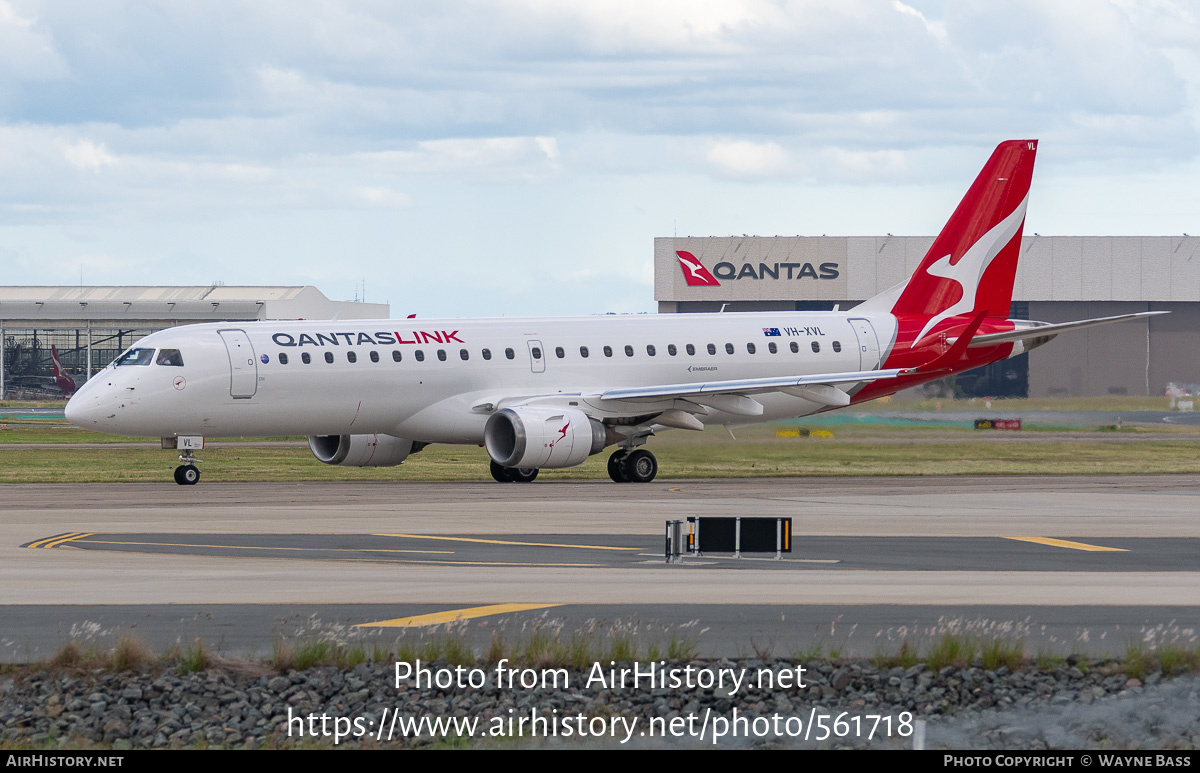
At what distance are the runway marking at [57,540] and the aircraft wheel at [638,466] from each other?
1723 cm

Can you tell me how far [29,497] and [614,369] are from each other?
15005mm

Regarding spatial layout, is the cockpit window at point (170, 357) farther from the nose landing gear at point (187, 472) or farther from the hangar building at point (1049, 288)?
the hangar building at point (1049, 288)

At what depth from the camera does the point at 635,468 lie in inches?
1638

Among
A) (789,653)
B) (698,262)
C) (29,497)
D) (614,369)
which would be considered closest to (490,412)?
(614,369)

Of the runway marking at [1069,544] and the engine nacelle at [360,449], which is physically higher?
the engine nacelle at [360,449]

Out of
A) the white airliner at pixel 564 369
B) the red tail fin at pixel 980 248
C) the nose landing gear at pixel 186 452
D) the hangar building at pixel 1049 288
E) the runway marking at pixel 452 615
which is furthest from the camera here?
the hangar building at pixel 1049 288

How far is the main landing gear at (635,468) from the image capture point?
1638 inches

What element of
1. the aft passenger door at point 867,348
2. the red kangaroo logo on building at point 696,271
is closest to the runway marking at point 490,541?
the aft passenger door at point 867,348

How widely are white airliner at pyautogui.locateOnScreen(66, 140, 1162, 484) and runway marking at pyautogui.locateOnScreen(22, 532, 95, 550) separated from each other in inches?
426

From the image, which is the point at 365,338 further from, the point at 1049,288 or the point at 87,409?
the point at 1049,288

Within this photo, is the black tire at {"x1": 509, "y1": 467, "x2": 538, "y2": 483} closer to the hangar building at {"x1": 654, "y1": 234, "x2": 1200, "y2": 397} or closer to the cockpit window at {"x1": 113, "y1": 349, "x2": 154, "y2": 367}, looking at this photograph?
the cockpit window at {"x1": 113, "y1": 349, "x2": 154, "y2": 367}

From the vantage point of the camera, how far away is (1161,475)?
43875 mm

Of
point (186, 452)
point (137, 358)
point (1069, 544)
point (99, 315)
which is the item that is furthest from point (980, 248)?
point (99, 315)

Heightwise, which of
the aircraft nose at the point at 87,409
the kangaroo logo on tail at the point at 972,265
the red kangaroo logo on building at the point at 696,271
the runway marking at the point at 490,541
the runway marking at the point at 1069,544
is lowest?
the runway marking at the point at 1069,544
